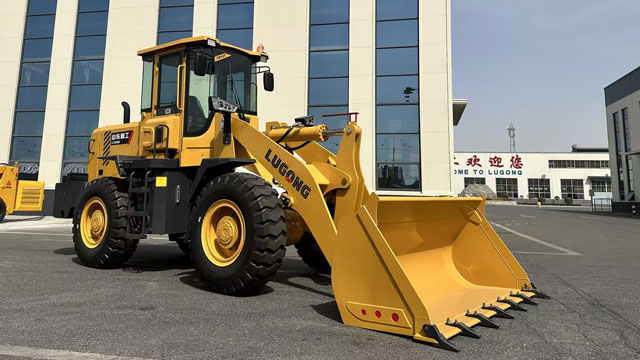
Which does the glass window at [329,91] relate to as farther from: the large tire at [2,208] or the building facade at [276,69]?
the large tire at [2,208]

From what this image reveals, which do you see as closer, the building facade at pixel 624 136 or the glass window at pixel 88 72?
the glass window at pixel 88 72

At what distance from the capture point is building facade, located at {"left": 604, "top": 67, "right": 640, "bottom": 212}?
30.2m

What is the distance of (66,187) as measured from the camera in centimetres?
630

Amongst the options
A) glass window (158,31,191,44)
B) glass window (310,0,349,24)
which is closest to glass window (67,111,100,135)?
glass window (158,31,191,44)

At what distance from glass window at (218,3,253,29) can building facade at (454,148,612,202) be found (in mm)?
51767

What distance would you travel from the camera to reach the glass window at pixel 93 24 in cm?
1759

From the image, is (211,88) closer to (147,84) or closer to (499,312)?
(147,84)

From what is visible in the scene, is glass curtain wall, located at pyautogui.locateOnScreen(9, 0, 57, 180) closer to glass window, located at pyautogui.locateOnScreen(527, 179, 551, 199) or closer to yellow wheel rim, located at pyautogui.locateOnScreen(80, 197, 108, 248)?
yellow wheel rim, located at pyautogui.locateOnScreen(80, 197, 108, 248)

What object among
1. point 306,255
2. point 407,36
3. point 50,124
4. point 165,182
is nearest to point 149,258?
point 165,182

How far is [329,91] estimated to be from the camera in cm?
1589

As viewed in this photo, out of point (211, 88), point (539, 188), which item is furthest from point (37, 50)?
point (539, 188)

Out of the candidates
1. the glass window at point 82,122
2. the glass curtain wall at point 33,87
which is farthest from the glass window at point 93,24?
the glass window at point 82,122

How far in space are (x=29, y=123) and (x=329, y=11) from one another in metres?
15.0

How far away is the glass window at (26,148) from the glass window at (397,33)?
1636 cm
